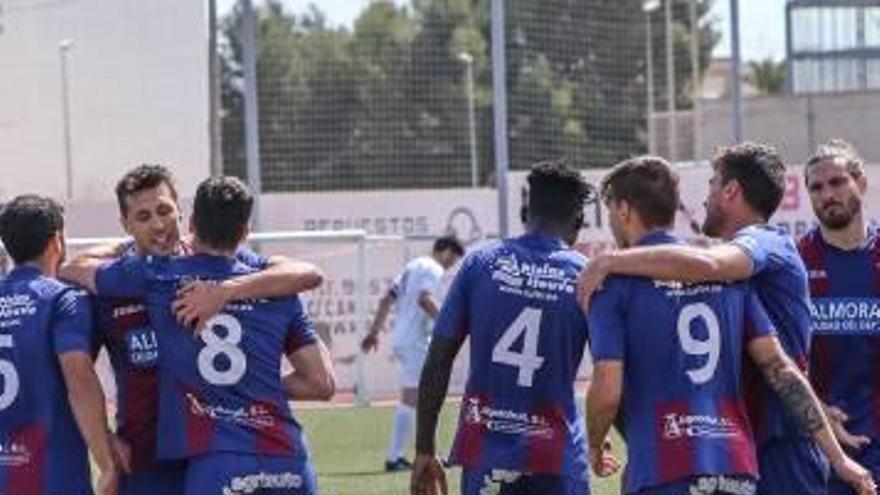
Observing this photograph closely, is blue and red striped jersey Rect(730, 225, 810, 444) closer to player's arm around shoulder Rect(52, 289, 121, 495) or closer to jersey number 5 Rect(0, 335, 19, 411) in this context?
player's arm around shoulder Rect(52, 289, 121, 495)

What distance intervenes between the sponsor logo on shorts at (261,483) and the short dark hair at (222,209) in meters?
0.89

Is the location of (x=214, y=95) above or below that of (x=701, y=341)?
above

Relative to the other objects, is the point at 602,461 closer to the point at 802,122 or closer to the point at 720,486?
the point at 720,486

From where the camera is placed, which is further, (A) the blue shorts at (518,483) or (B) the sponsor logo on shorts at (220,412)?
(A) the blue shorts at (518,483)

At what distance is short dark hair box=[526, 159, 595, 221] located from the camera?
30.2 ft

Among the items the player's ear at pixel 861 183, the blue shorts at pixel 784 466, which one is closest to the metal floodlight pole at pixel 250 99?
the player's ear at pixel 861 183

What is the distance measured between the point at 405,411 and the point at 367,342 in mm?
2487

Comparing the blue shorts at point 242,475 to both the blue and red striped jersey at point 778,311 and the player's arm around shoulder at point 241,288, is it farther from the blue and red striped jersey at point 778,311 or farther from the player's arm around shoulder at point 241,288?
the blue and red striped jersey at point 778,311

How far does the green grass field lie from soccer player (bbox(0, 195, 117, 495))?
793 cm

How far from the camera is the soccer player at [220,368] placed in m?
8.70

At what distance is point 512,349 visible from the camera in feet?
30.0

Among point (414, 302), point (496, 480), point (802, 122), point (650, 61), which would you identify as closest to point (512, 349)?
point (496, 480)

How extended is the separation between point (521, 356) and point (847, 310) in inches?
60.6

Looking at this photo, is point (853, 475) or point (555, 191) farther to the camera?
point (555, 191)
